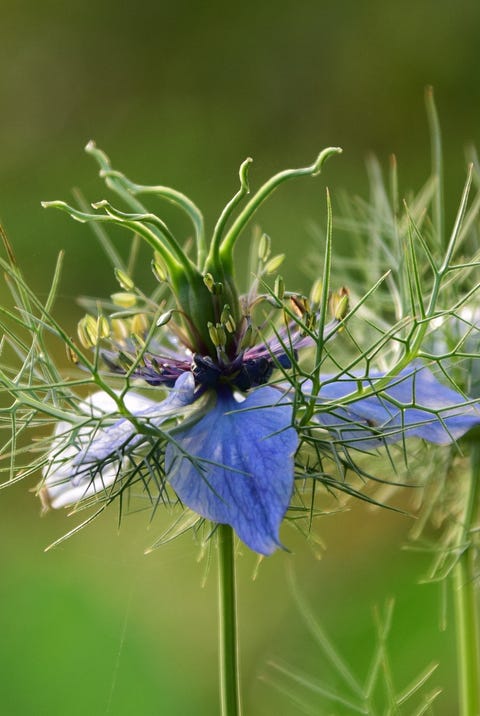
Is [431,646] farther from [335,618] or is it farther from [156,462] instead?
[156,462]

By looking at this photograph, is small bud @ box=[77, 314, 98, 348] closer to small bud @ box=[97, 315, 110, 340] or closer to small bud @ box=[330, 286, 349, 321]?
small bud @ box=[97, 315, 110, 340]

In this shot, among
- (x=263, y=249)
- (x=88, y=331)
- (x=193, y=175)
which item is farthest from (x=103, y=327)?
(x=193, y=175)

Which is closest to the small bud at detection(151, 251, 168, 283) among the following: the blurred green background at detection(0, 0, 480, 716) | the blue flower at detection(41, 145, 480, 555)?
the blue flower at detection(41, 145, 480, 555)

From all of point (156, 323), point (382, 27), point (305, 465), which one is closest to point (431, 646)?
point (305, 465)

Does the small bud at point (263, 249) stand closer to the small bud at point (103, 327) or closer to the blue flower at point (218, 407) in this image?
the blue flower at point (218, 407)

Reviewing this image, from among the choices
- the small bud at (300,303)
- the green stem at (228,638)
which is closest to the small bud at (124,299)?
the small bud at (300,303)

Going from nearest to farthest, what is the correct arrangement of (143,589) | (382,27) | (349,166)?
(143,589)
(349,166)
(382,27)
